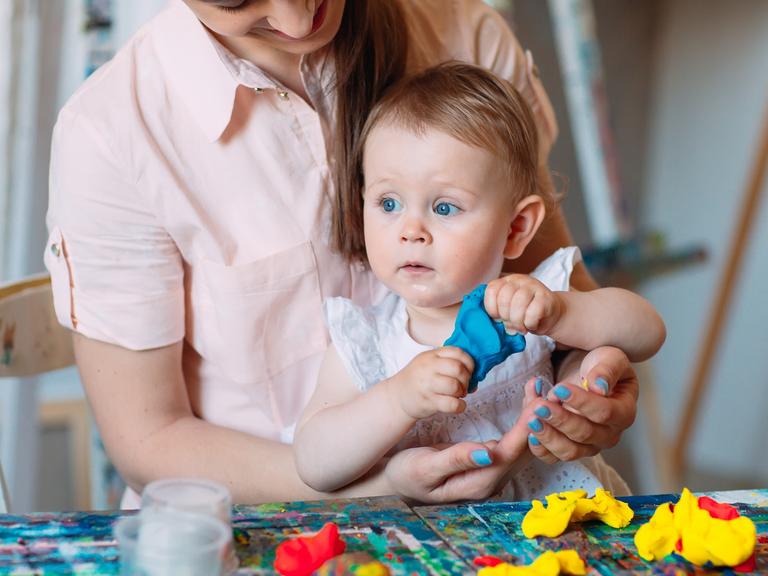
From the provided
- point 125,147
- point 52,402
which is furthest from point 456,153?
point 52,402

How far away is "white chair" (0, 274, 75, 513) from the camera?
4.44 feet

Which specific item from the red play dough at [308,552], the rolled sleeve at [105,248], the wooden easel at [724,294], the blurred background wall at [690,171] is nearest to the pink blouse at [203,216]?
the rolled sleeve at [105,248]

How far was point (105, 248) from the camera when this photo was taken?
1.24 meters

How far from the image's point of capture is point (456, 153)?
3.74ft

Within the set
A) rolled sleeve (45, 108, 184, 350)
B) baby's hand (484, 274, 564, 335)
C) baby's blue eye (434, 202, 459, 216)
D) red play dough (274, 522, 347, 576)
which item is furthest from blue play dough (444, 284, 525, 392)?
rolled sleeve (45, 108, 184, 350)

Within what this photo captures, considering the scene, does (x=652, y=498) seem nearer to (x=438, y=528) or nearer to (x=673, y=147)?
(x=438, y=528)

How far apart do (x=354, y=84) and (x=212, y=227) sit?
0.25m

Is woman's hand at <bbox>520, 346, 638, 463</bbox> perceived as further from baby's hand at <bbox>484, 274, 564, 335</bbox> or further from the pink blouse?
the pink blouse

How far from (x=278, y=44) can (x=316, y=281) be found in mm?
298

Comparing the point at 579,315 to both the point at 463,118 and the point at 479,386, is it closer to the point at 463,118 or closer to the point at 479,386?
the point at 479,386

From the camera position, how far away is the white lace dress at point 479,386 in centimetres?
119

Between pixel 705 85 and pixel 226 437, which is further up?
pixel 705 85

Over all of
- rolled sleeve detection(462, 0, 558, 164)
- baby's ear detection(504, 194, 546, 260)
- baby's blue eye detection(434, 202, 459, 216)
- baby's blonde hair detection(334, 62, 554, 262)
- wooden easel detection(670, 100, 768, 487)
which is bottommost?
wooden easel detection(670, 100, 768, 487)

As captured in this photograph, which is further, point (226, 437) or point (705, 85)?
point (705, 85)
